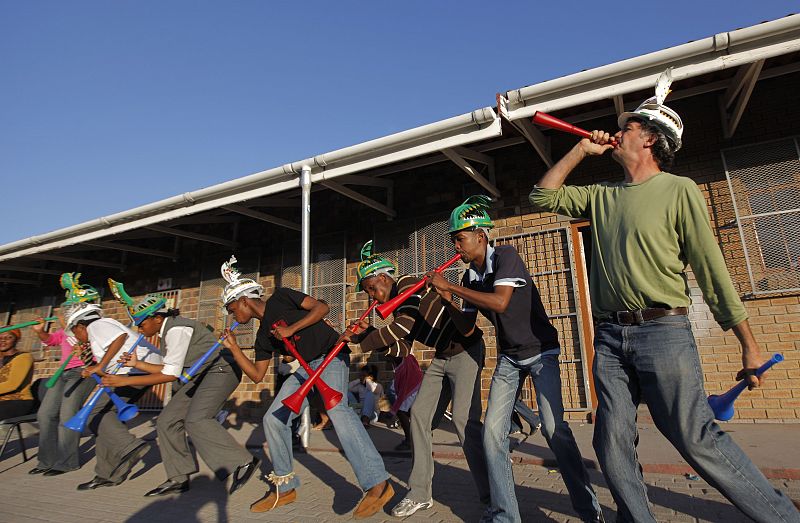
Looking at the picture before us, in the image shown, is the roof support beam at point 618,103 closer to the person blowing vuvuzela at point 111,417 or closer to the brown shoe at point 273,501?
the brown shoe at point 273,501

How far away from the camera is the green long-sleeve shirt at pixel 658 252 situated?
1.96m

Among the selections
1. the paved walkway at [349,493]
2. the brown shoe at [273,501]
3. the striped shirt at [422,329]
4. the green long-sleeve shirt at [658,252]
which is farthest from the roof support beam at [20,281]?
the green long-sleeve shirt at [658,252]

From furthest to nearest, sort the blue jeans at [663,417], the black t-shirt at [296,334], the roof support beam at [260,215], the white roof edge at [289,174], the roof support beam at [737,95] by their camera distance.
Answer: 1. the roof support beam at [260,215]
2. the white roof edge at [289,174]
3. the roof support beam at [737,95]
4. the black t-shirt at [296,334]
5. the blue jeans at [663,417]

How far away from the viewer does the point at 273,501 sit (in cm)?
346

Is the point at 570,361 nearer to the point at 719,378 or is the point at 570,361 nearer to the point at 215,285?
the point at 719,378

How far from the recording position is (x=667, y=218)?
6.77ft

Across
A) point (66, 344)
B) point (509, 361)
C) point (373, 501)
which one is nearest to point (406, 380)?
point (373, 501)

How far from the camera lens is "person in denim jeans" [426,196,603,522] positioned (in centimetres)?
256

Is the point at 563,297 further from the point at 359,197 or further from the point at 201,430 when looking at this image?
the point at 201,430

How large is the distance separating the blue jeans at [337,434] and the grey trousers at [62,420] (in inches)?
111

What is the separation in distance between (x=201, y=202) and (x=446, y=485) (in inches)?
237

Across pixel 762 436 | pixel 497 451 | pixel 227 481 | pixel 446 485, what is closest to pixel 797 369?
pixel 762 436

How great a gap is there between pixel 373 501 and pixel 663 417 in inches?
76.9

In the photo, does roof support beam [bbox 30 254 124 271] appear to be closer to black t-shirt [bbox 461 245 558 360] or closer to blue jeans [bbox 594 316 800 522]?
black t-shirt [bbox 461 245 558 360]
